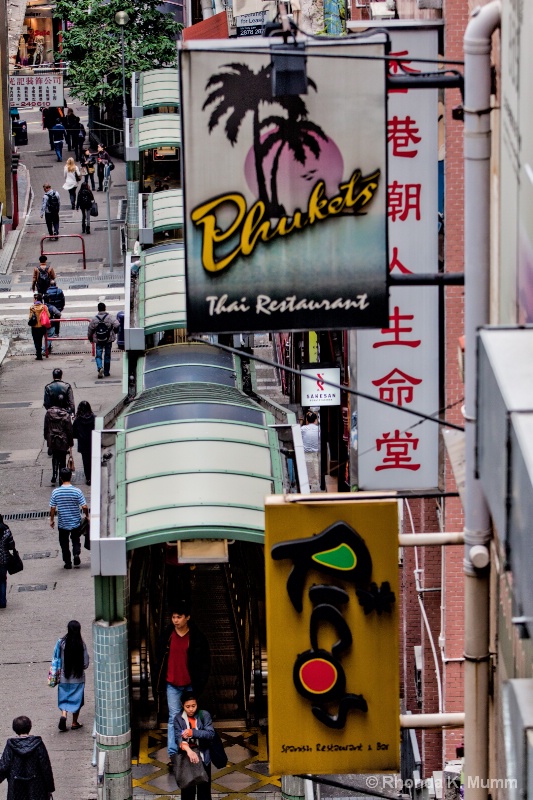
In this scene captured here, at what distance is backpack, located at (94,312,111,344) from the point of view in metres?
34.6

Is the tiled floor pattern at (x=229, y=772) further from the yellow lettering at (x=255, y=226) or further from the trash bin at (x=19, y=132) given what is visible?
the trash bin at (x=19, y=132)

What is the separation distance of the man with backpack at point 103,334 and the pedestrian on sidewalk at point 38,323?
176cm

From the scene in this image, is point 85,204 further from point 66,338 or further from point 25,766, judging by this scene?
point 25,766

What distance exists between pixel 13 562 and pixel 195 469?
725cm

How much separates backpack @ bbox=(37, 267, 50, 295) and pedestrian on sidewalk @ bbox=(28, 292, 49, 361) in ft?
5.49

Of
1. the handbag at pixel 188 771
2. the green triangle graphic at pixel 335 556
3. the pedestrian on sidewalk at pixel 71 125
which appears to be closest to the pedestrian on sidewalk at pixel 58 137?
the pedestrian on sidewalk at pixel 71 125

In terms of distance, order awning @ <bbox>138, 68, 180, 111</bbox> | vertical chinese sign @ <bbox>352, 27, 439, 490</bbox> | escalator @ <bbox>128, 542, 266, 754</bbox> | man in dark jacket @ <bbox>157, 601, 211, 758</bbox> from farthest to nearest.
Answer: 1. awning @ <bbox>138, 68, 180, 111</bbox>
2. escalator @ <bbox>128, 542, 266, 754</bbox>
3. man in dark jacket @ <bbox>157, 601, 211, 758</bbox>
4. vertical chinese sign @ <bbox>352, 27, 439, 490</bbox>

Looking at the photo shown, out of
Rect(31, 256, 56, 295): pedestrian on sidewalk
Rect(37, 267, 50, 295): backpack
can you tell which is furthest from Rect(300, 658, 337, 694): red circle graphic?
Rect(37, 267, 50, 295): backpack

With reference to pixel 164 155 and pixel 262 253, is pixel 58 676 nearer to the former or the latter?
pixel 262 253

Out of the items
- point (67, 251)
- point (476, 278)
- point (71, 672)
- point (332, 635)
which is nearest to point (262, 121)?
point (476, 278)

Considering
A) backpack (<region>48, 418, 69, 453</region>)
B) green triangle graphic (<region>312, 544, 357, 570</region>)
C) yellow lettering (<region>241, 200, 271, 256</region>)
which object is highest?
backpack (<region>48, 418, 69, 453</region>)

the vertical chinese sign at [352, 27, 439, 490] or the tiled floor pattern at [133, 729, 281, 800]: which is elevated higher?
the vertical chinese sign at [352, 27, 439, 490]

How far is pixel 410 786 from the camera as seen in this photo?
16594 mm

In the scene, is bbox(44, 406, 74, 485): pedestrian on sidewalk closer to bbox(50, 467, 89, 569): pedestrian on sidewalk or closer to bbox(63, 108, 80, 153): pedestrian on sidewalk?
bbox(50, 467, 89, 569): pedestrian on sidewalk
